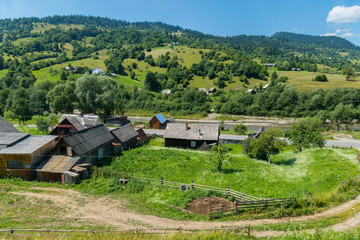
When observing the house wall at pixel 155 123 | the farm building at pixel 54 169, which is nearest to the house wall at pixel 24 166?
the farm building at pixel 54 169

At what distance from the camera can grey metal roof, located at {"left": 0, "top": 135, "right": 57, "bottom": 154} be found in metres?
25.4

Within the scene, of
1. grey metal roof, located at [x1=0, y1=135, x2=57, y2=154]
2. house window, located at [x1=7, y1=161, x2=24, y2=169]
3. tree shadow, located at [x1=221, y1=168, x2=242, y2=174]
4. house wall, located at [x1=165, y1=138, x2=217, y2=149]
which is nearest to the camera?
house window, located at [x1=7, y1=161, x2=24, y2=169]

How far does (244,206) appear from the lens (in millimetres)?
17328

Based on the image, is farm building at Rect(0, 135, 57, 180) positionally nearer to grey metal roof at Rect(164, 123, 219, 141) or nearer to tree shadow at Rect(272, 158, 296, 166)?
grey metal roof at Rect(164, 123, 219, 141)

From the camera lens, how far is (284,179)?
2370 cm

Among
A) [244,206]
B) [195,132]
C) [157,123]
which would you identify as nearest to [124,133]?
[195,132]

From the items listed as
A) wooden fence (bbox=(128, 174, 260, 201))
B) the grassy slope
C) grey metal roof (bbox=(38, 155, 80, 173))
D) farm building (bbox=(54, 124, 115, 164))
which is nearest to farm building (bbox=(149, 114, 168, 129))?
farm building (bbox=(54, 124, 115, 164))

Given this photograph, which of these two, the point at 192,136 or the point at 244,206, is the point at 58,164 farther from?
the point at 192,136

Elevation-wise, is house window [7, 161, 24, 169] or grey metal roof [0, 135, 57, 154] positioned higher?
grey metal roof [0, 135, 57, 154]

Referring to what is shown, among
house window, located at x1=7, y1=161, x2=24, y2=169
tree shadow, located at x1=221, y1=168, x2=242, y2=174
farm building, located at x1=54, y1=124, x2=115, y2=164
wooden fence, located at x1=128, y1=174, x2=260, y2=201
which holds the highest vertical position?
farm building, located at x1=54, y1=124, x2=115, y2=164

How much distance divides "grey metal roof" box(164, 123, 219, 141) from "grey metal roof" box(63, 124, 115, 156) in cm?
1088

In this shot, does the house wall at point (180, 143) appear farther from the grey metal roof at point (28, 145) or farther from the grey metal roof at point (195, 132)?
the grey metal roof at point (28, 145)

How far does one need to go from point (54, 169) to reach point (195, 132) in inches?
911

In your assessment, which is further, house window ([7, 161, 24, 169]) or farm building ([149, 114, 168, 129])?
farm building ([149, 114, 168, 129])
